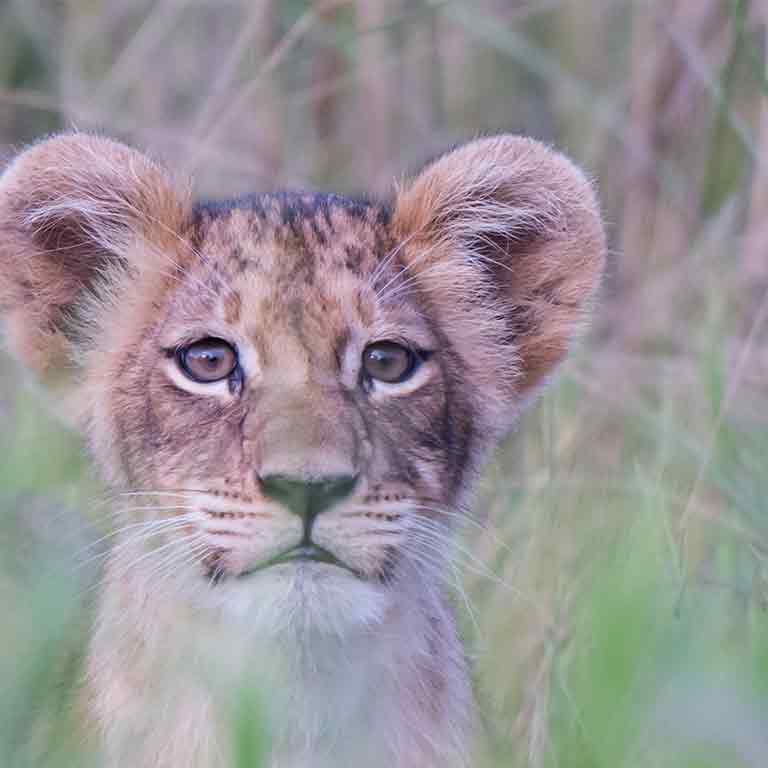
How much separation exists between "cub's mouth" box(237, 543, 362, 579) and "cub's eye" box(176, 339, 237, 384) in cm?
54

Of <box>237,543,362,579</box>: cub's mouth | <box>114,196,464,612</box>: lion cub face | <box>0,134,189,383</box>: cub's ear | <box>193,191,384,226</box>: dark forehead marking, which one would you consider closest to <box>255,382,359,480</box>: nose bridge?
<box>114,196,464,612</box>: lion cub face

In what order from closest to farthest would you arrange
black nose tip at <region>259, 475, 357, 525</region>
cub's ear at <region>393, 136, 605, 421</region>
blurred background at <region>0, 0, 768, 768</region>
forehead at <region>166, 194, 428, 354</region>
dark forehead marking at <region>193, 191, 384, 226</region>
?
blurred background at <region>0, 0, 768, 768</region>, black nose tip at <region>259, 475, 357, 525</region>, forehead at <region>166, 194, 428, 354</region>, dark forehead marking at <region>193, 191, 384, 226</region>, cub's ear at <region>393, 136, 605, 421</region>

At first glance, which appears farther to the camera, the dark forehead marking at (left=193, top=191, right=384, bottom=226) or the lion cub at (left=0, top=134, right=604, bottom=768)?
the dark forehead marking at (left=193, top=191, right=384, bottom=226)

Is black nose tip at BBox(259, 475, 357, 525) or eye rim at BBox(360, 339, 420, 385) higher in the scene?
eye rim at BBox(360, 339, 420, 385)

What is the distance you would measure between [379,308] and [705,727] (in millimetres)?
1767

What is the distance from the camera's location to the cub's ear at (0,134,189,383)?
13.8 feet

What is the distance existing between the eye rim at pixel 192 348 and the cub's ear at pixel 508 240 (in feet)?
2.22

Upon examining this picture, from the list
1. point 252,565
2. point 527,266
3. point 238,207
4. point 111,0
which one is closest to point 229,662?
point 252,565

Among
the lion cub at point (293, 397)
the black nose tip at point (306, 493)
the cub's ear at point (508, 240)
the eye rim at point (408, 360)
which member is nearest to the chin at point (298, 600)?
the lion cub at point (293, 397)

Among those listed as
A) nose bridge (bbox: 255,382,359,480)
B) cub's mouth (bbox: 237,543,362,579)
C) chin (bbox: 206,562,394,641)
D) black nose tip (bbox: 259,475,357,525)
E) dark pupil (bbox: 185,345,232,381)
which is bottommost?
chin (bbox: 206,562,394,641)

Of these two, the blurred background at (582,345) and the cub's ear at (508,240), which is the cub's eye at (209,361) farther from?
the cub's ear at (508,240)

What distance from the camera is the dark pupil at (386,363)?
3.89 meters

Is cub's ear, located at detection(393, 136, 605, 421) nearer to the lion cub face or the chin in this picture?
A: the lion cub face

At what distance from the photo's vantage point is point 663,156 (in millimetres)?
7602
